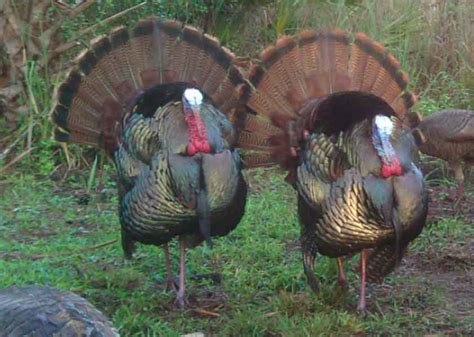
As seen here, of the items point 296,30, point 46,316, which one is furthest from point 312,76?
point 296,30

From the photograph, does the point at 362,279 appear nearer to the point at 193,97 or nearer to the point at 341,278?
the point at 341,278

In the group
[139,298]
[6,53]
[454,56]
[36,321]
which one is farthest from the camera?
[454,56]

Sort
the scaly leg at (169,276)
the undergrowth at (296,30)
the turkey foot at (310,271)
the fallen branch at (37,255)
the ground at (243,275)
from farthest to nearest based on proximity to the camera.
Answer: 1. the undergrowth at (296,30)
2. the fallen branch at (37,255)
3. the scaly leg at (169,276)
4. the turkey foot at (310,271)
5. the ground at (243,275)

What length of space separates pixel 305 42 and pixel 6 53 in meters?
3.25

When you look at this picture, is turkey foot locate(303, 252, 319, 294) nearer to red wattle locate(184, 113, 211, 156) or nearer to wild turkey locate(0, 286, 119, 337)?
red wattle locate(184, 113, 211, 156)

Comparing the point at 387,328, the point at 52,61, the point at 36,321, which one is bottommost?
the point at 387,328

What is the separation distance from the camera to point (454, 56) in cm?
917

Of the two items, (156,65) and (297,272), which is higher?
(156,65)

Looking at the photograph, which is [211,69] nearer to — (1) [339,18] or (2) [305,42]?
(2) [305,42]

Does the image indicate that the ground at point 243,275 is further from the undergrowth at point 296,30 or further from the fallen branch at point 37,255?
the undergrowth at point 296,30

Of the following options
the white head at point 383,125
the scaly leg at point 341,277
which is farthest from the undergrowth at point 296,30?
the white head at point 383,125

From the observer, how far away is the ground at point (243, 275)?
445cm

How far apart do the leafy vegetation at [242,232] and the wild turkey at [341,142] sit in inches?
13.6

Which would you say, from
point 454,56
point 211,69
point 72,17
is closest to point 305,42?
point 211,69
